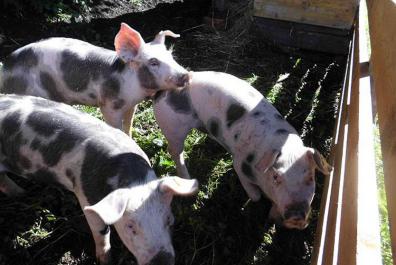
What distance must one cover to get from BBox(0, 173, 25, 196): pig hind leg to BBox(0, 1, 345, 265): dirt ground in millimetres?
63

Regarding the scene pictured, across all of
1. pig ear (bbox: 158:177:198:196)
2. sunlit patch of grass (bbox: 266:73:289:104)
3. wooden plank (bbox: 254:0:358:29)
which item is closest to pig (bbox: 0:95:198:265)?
pig ear (bbox: 158:177:198:196)

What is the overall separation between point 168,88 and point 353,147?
1780mm

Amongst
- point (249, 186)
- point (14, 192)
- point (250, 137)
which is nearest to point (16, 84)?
point (14, 192)

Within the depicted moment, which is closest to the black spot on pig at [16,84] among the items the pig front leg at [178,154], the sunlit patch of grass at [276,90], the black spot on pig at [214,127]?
the pig front leg at [178,154]

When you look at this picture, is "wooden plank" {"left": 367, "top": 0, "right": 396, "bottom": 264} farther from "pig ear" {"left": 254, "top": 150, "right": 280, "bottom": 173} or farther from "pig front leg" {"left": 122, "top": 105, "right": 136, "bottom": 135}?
"pig front leg" {"left": 122, "top": 105, "right": 136, "bottom": 135}

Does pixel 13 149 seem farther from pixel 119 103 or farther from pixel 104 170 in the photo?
pixel 119 103

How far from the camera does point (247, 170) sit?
343cm

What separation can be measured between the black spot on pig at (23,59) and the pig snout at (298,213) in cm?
270

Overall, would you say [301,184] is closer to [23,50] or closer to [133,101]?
[133,101]

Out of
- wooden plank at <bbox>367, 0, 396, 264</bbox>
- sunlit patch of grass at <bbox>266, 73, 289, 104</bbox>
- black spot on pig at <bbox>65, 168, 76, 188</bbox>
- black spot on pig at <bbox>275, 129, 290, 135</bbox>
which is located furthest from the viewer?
sunlit patch of grass at <bbox>266, 73, 289, 104</bbox>

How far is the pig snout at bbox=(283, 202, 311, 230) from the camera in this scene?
9.46 ft

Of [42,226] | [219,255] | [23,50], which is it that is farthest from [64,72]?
[219,255]

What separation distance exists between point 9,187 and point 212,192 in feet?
5.73

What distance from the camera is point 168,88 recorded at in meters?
3.77
